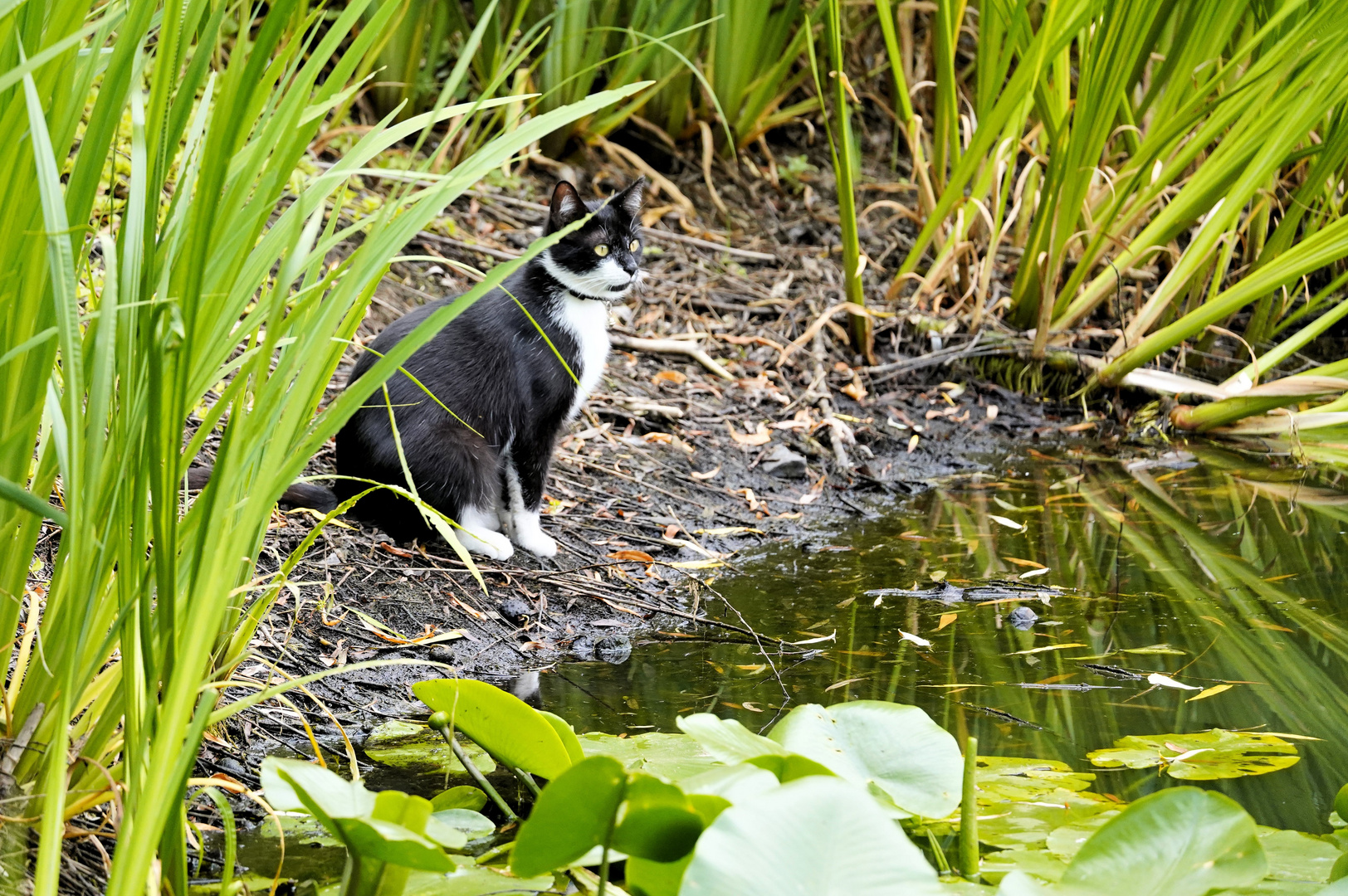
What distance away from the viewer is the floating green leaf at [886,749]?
1024 millimetres

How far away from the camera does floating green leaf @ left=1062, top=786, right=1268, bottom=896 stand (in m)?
0.84

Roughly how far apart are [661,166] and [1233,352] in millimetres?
2149

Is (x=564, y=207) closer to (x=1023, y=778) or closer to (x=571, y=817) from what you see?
(x=1023, y=778)

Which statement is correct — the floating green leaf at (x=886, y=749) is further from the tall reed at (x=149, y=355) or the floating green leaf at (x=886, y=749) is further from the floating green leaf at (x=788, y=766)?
the tall reed at (x=149, y=355)

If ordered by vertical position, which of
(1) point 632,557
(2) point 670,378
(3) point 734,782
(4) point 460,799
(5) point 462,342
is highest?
(3) point 734,782

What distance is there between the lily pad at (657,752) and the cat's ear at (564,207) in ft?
4.27

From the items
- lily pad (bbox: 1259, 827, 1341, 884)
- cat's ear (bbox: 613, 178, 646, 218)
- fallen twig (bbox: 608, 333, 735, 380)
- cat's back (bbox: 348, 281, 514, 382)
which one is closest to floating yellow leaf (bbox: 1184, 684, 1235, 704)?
lily pad (bbox: 1259, 827, 1341, 884)

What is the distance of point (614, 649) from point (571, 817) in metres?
1.04

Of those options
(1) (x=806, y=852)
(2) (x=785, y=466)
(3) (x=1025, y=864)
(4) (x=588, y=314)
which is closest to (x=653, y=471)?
(2) (x=785, y=466)

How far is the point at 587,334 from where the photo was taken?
2.42 meters

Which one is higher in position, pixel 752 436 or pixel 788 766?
pixel 788 766

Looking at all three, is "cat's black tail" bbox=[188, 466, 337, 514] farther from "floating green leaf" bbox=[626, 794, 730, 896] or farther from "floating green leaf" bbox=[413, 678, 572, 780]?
"floating green leaf" bbox=[626, 794, 730, 896]

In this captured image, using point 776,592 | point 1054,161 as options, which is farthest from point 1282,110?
point 776,592

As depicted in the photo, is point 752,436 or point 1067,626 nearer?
point 1067,626
